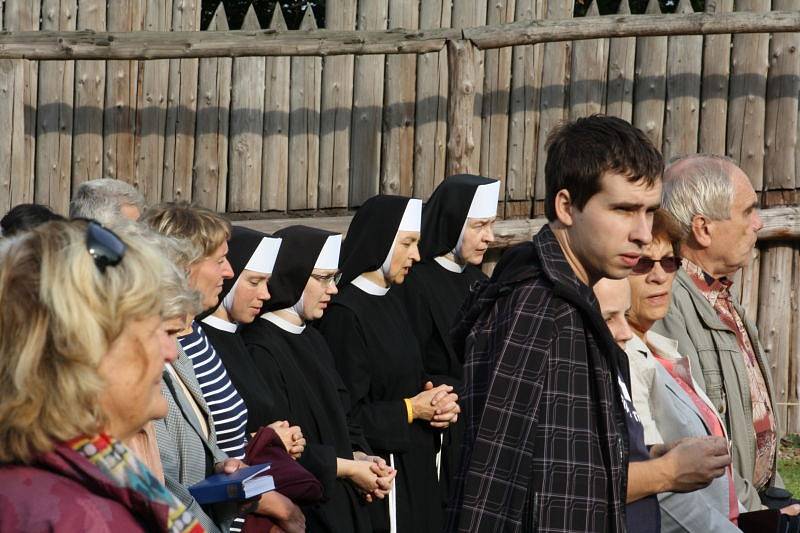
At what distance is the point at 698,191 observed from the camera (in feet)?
16.7

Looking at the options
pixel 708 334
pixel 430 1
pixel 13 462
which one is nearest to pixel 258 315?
pixel 708 334

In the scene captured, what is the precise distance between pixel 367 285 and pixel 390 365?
46 centimetres

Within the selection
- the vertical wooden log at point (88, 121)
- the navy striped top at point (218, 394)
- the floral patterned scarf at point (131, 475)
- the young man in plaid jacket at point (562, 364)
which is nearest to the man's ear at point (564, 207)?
the young man in plaid jacket at point (562, 364)

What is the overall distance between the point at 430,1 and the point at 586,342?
6.47 metres

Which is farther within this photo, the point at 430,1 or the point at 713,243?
the point at 430,1

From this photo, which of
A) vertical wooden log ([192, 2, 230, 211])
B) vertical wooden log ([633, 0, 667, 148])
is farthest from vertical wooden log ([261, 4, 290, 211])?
vertical wooden log ([633, 0, 667, 148])

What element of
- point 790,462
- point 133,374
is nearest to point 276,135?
point 790,462

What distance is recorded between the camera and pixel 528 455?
10.5 ft

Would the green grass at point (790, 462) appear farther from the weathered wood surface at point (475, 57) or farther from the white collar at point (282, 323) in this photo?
the white collar at point (282, 323)

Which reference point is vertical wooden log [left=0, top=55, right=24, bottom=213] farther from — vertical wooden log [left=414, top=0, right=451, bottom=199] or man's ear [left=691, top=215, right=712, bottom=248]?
man's ear [left=691, top=215, right=712, bottom=248]

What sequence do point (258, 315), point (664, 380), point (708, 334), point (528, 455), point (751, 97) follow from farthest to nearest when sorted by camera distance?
point (751, 97) → point (258, 315) → point (708, 334) → point (664, 380) → point (528, 455)

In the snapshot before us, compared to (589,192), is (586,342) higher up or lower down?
lower down

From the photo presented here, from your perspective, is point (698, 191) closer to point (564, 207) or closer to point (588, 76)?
point (564, 207)

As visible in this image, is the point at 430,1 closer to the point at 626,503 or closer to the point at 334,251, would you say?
the point at 334,251
